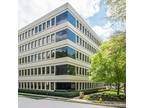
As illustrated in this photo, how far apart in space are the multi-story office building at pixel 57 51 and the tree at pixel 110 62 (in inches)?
2.7

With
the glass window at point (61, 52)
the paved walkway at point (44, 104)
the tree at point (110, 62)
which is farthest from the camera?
the glass window at point (61, 52)

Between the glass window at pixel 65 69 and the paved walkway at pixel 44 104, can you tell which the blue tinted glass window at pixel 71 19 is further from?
the paved walkway at pixel 44 104

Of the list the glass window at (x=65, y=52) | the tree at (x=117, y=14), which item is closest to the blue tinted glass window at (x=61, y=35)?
the glass window at (x=65, y=52)

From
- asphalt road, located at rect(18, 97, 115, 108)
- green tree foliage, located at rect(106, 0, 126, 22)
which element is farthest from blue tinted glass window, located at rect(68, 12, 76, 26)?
asphalt road, located at rect(18, 97, 115, 108)

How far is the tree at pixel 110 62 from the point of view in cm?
257

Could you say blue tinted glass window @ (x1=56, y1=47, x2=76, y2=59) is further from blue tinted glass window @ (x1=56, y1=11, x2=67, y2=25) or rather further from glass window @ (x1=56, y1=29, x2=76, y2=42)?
blue tinted glass window @ (x1=56, y1=11, x2=67, y2=25)

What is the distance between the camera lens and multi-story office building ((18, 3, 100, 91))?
2.75 metres

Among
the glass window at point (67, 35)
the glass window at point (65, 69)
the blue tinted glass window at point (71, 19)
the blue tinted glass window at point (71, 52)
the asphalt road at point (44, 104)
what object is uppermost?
the blue tinted glass window at point (71, 19)

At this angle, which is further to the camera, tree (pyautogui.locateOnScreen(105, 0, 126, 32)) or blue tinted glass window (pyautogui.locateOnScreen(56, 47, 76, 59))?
blue tinted glass window (pyautogui.locateOnScreen(56, 47, 76, 59))

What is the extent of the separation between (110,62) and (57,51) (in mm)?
584

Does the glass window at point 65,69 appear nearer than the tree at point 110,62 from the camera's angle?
No

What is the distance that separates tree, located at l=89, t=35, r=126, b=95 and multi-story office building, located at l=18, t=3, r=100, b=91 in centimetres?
7

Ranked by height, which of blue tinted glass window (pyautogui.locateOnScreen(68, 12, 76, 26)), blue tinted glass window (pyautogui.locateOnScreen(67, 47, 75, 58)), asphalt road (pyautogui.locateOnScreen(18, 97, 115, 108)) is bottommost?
asphalt road (pyautogui.locateOnScreen(18, 97, 115, 108))
